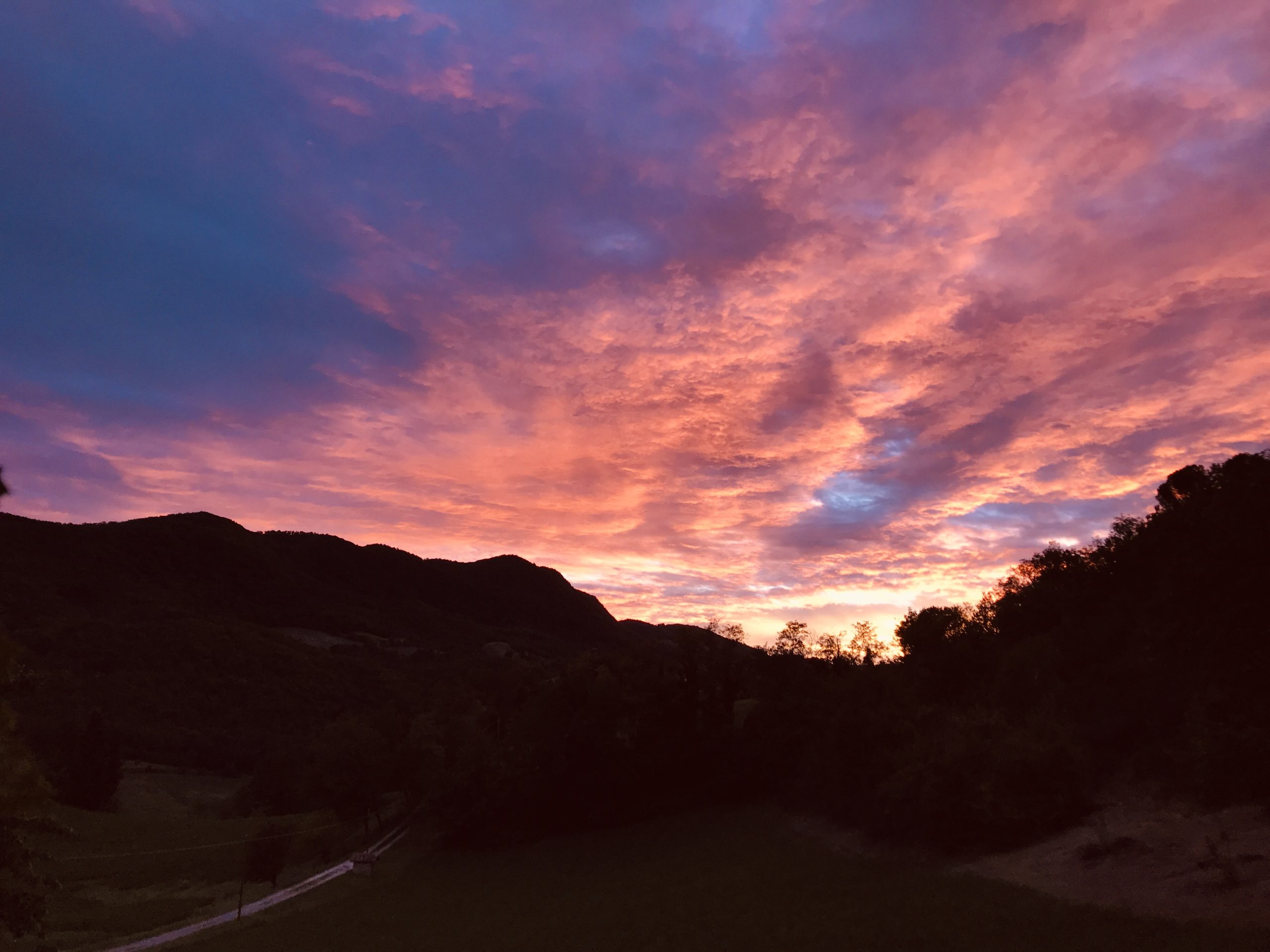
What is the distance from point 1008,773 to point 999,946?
11.7m

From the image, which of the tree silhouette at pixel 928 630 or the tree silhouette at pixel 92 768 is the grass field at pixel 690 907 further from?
the tree silhouette at pixel 92 768

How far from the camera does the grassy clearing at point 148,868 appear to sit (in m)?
50.8

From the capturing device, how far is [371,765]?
71125 millimetres

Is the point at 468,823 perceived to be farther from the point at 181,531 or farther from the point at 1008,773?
the point at 181,531

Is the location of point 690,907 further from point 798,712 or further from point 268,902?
point 268,902

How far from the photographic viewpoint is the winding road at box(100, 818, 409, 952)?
4512 centimetres

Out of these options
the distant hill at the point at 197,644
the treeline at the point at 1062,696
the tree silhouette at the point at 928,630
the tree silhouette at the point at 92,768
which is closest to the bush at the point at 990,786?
the treeline at the point at 1062,696

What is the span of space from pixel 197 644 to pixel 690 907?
388 feet

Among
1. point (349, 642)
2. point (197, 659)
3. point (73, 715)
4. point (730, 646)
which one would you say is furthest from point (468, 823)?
point (349, 642)

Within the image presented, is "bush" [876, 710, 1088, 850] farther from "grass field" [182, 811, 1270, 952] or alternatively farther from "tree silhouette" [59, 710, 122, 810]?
"tree silhouette" [59, 710, 122, 810]

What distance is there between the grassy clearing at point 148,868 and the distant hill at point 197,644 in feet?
59.7

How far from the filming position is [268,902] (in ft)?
179

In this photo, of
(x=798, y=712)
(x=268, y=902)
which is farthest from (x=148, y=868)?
(x=798, y=712)

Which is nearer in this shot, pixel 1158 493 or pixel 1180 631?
pixel 1180 631
